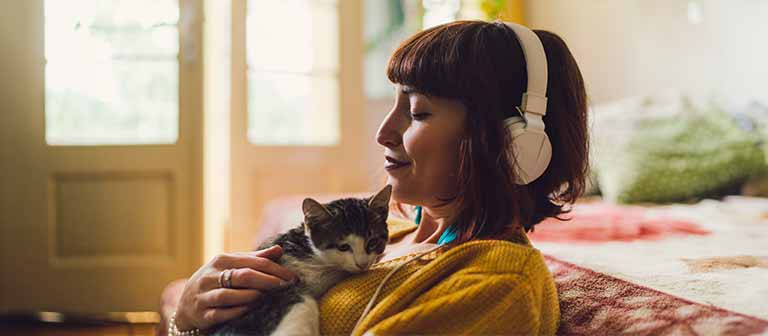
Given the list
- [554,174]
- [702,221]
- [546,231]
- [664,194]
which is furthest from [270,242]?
[664,194]

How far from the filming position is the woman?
65 cm

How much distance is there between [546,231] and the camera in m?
1.47

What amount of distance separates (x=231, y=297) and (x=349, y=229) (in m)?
0.21

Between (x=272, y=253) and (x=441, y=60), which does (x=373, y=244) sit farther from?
(x=441, y=60)

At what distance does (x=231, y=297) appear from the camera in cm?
77

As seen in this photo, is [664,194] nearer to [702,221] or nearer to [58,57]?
[702,221]

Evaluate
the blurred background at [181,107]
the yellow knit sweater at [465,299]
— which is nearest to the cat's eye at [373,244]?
the yellow knit sweater at [465,299]

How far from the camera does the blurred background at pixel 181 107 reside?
106 inches

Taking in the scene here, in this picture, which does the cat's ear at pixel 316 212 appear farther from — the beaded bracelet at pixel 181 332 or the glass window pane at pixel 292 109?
the glass window pane at pixel 292 109

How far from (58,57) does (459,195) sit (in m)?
2.62

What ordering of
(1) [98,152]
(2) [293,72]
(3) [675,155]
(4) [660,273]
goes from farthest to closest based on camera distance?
(2) [293,72], (1) [98,152], (3) [675,155], (4) [660,273]

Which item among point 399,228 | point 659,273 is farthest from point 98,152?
point 659,273

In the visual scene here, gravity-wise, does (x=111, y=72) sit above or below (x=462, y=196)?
above

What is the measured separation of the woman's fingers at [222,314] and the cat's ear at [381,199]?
0.27m
